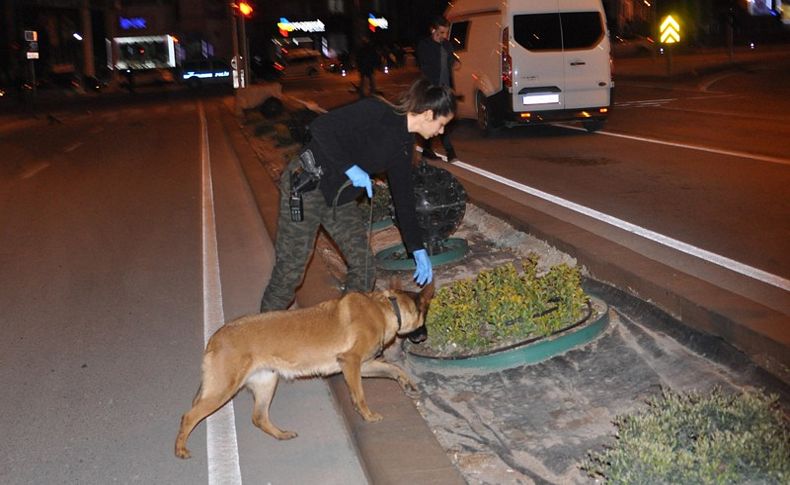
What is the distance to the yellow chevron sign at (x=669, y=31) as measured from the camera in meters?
28.3

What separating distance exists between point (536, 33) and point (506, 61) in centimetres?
70

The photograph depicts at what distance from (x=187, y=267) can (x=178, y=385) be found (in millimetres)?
3341

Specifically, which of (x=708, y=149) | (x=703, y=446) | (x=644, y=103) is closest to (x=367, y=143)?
(x=703, y=446)

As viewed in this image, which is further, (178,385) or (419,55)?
(419,55)

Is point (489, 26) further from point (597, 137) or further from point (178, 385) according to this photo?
point (178, 385)

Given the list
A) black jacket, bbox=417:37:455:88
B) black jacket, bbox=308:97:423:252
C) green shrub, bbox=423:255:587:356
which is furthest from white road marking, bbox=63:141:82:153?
black jacket, bbox=308:97:423:252

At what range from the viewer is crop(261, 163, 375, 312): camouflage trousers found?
5156 mm

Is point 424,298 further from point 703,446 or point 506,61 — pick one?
point 506,61

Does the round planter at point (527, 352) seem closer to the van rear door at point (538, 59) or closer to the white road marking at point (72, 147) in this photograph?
the van rear door at point (538, 59)

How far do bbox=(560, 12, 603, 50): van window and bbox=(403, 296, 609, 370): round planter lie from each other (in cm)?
1097

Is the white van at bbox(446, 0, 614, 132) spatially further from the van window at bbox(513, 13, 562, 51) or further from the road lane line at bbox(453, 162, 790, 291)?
the road lane line at bbox(453, 162, 790, 291)

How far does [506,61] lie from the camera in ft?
51.9

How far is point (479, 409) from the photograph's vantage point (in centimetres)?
503

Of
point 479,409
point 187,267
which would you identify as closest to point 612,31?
point 187,267
